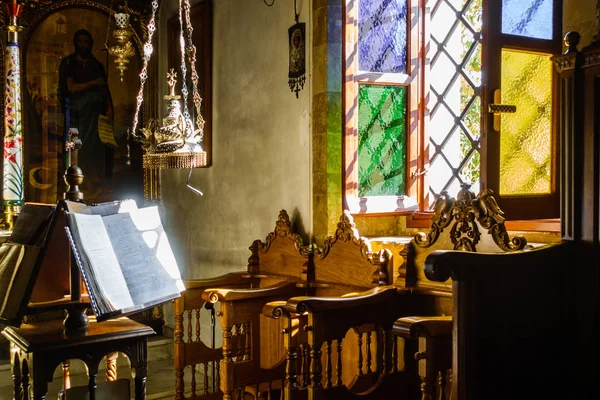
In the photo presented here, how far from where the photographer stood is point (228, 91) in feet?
16.2

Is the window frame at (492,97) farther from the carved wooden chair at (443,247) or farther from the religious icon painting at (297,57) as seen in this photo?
the religious icon painting at (297,57)

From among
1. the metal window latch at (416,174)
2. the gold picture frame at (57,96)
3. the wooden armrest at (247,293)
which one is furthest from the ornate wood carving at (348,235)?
the gold picture frame at (57,96)

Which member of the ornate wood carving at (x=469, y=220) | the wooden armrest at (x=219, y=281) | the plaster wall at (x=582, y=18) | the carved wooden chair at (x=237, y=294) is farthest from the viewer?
the wooden armrest at (x=219, y=281)

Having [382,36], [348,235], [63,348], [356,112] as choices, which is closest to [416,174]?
[356,112]

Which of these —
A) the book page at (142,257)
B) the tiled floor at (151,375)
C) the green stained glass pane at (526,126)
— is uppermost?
the green stained glass pane at (526,126)

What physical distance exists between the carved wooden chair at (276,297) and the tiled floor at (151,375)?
1129mm

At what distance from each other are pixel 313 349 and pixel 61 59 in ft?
13.4

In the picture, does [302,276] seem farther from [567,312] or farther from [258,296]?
[567,312]

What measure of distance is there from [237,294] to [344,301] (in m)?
0.75

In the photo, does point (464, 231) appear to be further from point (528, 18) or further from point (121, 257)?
point (121, 257)

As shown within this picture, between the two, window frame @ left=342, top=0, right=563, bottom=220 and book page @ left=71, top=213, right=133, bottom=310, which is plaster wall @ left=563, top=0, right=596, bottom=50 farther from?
book page @ left=71, top=213, right=133, bottom=310

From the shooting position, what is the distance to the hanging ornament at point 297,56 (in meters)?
3.99

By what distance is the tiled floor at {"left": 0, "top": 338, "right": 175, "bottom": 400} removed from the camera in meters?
4.68

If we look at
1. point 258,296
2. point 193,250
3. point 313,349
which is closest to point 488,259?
point 313,349
